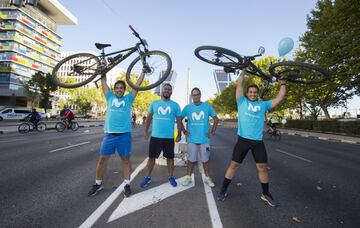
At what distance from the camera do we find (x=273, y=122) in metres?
15.6

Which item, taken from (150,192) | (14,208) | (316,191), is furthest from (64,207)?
(316,191)

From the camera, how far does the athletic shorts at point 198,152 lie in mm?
4598

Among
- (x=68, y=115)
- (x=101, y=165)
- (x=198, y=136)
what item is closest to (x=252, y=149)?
(x=198, y=136)

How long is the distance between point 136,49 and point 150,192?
3.55 m

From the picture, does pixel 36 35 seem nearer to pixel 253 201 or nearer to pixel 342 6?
pixel 342 6

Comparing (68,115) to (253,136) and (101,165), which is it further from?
(253,136)

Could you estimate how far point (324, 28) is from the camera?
1986cm

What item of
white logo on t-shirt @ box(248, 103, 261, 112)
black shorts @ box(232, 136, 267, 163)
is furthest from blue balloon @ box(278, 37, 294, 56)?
black shorts @ box(232, 136, 267, 163)

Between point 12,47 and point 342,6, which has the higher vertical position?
point 12,47

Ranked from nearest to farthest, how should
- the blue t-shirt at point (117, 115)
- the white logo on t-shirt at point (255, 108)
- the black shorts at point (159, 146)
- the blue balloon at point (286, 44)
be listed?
1. the white logo on t-shirt at point (255, 108)
2. the blue t-shirt at point (117, 115)
3. the black shorts at point (159, 146)
4. the blue balloon at point (286, 44)

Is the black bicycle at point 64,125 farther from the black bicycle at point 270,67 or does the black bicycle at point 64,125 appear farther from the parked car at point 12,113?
the parked car at point 12,113

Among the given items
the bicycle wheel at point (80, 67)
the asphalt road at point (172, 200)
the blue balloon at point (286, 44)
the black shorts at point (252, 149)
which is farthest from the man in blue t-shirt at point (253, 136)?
the bicycle wheel at point (80, 67)

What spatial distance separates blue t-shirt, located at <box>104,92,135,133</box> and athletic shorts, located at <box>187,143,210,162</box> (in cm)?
135

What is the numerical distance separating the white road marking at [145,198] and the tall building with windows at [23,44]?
61108mm
